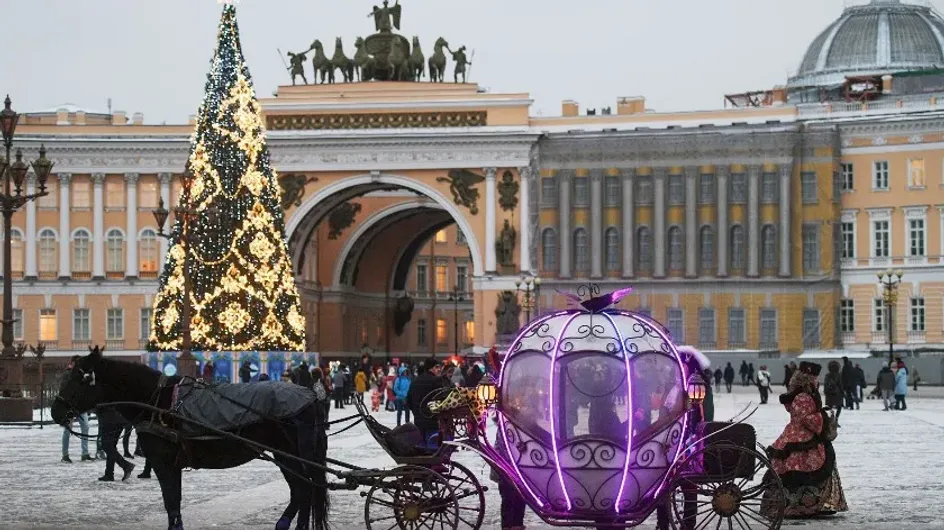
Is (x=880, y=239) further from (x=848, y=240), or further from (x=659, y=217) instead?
(x=659, y=217)

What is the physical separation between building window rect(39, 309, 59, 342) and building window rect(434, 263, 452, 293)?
22.6m

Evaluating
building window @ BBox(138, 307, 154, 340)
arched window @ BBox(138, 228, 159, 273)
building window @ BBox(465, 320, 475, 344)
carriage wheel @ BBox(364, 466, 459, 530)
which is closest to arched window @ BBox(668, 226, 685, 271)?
arched window @ BBox(138, 228, 159, 273)

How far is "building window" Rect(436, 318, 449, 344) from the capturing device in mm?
92188

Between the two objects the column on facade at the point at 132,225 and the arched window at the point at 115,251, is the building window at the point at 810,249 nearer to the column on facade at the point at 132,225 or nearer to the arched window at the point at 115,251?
the column on facade at the point at 132,225

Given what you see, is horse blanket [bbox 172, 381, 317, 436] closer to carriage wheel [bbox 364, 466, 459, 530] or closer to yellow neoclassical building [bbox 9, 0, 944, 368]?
carriage wheel [bbox 364, 466, 459, 530]

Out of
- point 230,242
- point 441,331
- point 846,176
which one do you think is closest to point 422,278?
point 441,331

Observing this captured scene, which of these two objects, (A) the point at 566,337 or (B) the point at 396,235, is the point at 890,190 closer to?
(B) the point at 396,235

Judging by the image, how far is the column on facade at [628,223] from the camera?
7362cm

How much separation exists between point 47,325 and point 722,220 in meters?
26.2

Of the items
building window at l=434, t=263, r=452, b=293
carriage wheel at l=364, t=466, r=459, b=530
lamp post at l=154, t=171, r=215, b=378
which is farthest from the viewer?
building window at l=434, t=263, r=452, b=293

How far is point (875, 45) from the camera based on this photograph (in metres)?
80.6

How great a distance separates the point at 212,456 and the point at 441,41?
198 feet

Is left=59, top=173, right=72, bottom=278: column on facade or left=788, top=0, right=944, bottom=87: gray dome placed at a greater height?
left=788, top=0, right=944, bottom=87: gray dome

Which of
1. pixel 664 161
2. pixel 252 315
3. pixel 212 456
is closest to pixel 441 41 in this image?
pixel 664 161
